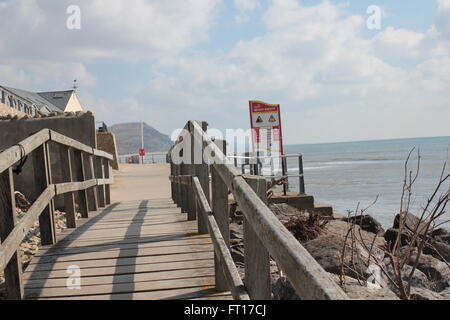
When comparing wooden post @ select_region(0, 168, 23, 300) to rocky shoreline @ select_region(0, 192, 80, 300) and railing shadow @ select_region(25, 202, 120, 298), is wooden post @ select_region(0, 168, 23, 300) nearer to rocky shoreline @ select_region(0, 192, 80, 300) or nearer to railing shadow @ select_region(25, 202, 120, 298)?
railing shadow @ select_region(25, 202, 120, 298)

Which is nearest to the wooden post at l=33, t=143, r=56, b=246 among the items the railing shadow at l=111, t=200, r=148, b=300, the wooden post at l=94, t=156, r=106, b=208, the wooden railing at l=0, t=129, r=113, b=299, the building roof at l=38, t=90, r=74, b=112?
the wooden railing at l=0, t=129, r=113, b=299

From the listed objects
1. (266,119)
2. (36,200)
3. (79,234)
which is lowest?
(79,234)

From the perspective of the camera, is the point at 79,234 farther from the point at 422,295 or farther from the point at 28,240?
the point at 422,295

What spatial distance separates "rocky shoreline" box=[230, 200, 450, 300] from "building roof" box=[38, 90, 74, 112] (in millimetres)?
36842

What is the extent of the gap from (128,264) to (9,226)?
1.08 meters

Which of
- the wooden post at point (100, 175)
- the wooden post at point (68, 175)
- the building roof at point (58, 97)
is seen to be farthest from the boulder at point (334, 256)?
the building roof at point (58, 97)

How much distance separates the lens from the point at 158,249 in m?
4.59

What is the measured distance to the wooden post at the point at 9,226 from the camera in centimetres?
333

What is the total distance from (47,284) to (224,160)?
5.30 feet

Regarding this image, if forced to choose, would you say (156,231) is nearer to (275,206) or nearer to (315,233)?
(315,233)

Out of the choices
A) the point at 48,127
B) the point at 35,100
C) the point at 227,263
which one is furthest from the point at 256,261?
the point at 35,100

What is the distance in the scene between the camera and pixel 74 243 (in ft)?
16.1

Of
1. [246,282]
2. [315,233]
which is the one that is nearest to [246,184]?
[246,282]

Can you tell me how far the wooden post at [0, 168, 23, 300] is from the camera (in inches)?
131
